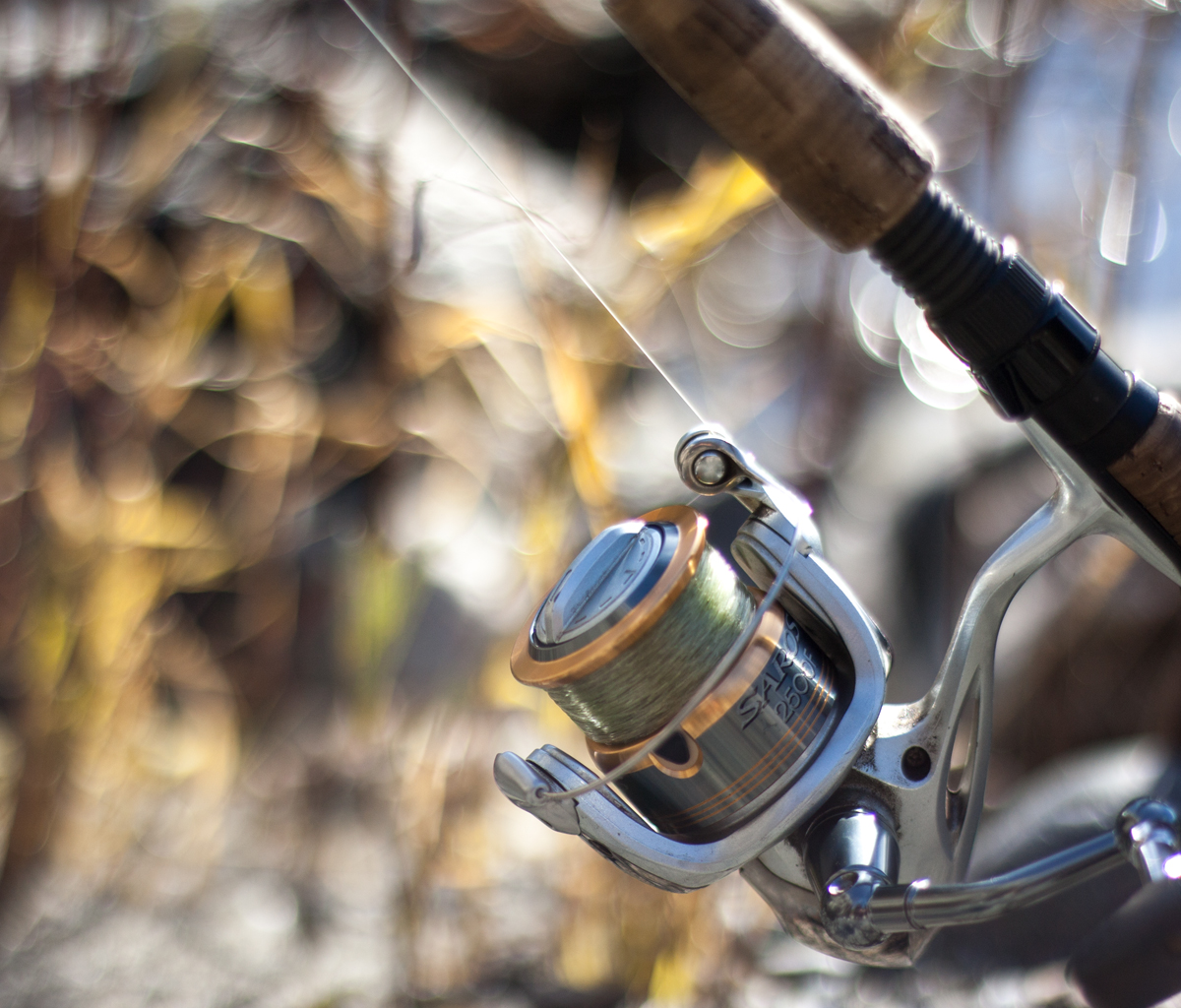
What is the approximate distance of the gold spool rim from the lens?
25.0 inches

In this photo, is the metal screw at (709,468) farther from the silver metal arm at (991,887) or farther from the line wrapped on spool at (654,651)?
the silver metal arm at (991,887)

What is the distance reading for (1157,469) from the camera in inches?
23.5

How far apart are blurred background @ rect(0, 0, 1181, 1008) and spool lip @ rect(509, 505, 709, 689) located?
31.8 inches

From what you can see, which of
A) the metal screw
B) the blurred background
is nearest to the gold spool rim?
the metal screw

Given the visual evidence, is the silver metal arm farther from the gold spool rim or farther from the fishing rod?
the gold spool rim

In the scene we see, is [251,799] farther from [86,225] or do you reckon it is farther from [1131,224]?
[1131,224]

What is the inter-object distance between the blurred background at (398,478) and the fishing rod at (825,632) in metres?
0.80

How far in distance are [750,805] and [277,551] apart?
92.6 inches

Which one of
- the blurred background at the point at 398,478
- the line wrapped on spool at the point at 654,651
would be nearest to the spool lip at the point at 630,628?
the line wrapped on spool at the point at 654,651

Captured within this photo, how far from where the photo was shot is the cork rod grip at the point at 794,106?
1.86 ft

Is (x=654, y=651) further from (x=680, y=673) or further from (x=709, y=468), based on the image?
(x=709, y=468)

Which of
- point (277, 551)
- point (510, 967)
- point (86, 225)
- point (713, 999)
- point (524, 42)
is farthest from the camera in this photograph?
point (524, 42)

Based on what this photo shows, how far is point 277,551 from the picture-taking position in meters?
2.75

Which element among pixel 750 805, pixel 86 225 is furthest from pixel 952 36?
pixel 750 805
